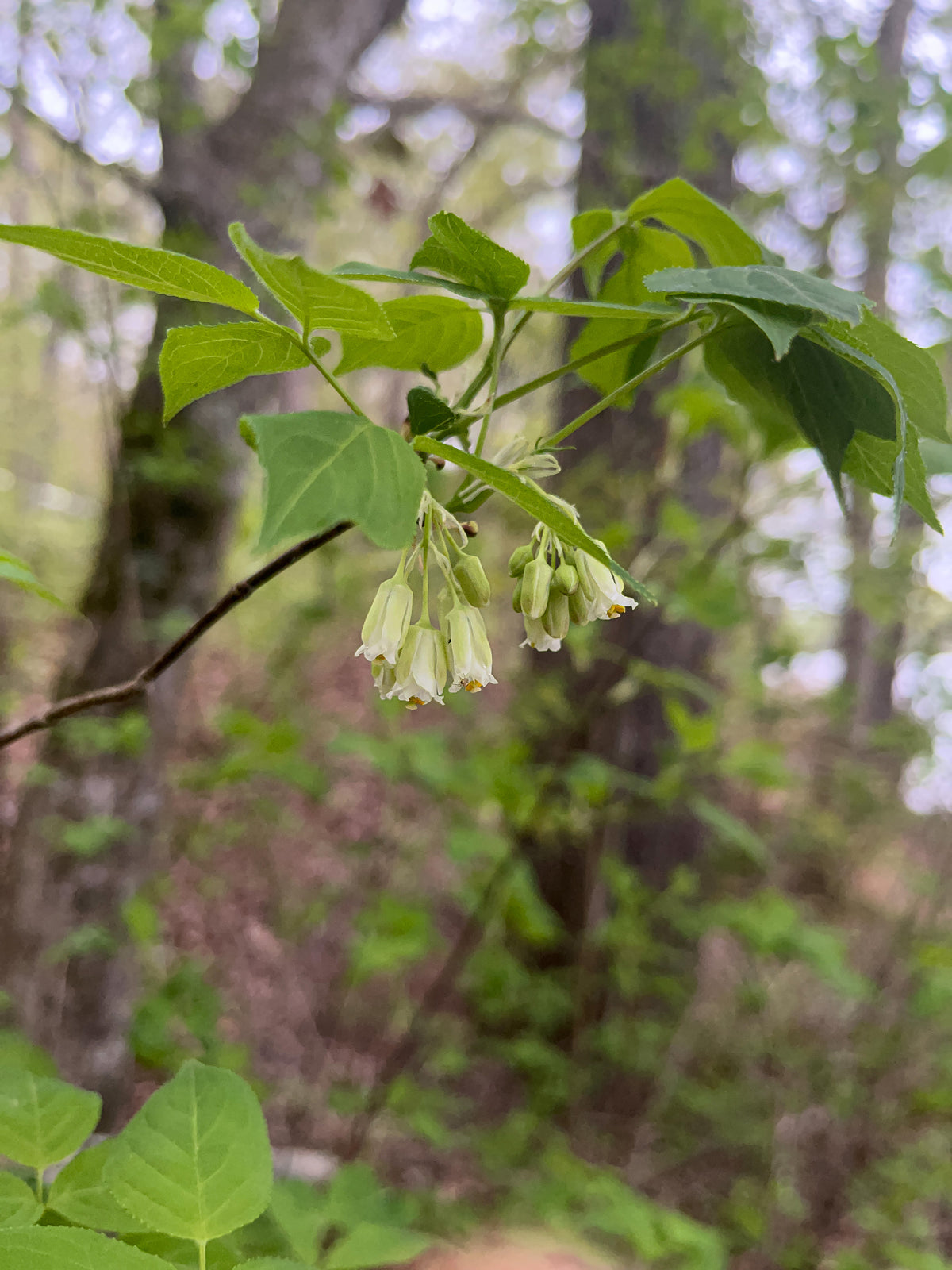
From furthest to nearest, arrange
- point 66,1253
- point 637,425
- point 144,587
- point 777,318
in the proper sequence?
1. point 144,587
2. point 637,425
3. point 777,318
4. point 66,1253

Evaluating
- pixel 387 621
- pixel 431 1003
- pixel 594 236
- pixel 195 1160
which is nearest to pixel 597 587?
pixel 387 621

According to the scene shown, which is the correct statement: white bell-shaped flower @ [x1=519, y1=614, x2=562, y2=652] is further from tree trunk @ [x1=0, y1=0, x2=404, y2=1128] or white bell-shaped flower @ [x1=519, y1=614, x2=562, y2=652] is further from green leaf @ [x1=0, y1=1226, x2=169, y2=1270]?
tree trunk @ [x1=0, y1=0, x2=404, y2=1128]

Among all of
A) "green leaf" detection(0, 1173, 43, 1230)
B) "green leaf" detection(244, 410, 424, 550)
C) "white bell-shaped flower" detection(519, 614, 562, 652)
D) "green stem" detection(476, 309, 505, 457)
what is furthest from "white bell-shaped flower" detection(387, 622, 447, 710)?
"green leaf" detection(0, 1173, 43, 1230)

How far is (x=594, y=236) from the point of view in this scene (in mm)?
988

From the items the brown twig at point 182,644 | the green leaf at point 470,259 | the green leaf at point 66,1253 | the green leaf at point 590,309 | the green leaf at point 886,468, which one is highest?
the green leaf at point 470,259

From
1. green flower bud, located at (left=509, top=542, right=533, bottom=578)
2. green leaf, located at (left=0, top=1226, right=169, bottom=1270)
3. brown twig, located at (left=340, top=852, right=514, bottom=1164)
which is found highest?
green flower bud, located at (left=509, top=542, right=533, bottom=578)

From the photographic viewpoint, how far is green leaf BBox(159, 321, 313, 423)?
682 mm

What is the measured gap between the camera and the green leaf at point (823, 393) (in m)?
0.75

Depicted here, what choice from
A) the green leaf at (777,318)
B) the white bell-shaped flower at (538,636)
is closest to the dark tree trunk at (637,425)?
the white bell-shaped flower at (538,636)

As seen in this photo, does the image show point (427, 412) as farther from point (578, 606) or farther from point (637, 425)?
point (637, 425)

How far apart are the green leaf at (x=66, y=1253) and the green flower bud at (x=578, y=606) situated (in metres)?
0.71

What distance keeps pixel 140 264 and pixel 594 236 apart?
0.61 metres

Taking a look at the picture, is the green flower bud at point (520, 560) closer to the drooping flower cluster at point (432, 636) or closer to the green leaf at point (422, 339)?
the drooping flower cluster at point (432, 636)

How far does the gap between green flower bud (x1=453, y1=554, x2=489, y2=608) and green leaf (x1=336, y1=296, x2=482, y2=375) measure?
0.74ft
